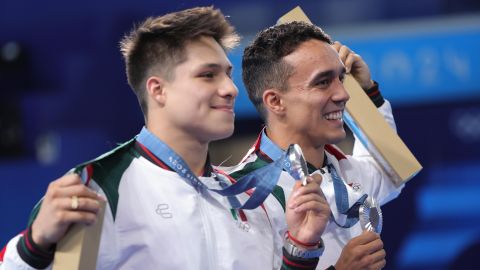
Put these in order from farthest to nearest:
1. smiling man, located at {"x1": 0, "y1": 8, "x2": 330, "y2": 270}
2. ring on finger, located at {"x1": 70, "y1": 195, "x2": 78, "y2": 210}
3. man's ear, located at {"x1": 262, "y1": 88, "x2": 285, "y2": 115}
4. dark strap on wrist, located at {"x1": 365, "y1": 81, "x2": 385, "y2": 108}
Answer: dark strap on wrist, located at {"x1": 365, "y1": 81, "x2": 385, "y2": 108} → man's ear, located at {"x1": 262, "y1": 88, "x2": 285, "y2": 115} → smiling man, located at {"x1": 0, "y1": 8, "x2": 330, "y2": 270} → ring on finger, located at {"x1": 70, "y1": 195, "x2": 78, "y2": 210}

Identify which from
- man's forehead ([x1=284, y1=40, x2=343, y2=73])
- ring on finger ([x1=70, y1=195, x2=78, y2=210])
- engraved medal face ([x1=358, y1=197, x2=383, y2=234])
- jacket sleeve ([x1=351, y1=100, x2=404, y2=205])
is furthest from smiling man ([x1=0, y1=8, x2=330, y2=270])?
jacket sleeve ([x1=351, y1=100, x2=404, y2=205])

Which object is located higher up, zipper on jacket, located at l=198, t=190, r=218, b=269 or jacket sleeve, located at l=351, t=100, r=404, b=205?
zipper on jacket, located at l=198, t=190, r=218, b=269

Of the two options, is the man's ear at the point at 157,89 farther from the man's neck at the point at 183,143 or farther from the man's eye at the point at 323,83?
the man's eye at the point at 323,83

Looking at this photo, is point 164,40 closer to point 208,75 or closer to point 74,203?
point 208,75

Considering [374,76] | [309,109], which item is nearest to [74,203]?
[309,109]

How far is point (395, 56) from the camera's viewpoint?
17.6 feet

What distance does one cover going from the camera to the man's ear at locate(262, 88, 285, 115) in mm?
3057

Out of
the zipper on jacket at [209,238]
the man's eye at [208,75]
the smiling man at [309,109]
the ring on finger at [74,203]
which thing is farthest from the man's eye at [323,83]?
the ring on finger at [74,203]

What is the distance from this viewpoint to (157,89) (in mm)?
2473

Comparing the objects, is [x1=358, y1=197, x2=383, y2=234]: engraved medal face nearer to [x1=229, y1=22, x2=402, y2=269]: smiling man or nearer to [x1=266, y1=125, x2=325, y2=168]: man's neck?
[x1=229, y1=22, x2=402, y2=269]: smiling man

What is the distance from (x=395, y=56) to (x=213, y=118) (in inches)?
124

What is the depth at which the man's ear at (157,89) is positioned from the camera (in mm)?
2463

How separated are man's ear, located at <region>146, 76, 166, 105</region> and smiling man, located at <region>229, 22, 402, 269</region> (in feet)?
1.44

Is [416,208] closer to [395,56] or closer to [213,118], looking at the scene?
[395,56]
